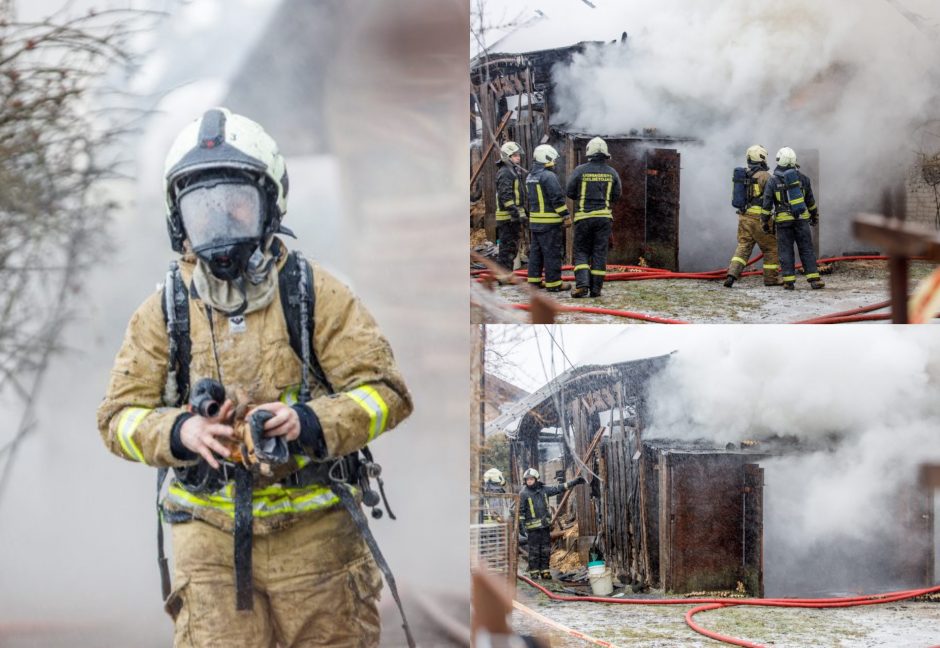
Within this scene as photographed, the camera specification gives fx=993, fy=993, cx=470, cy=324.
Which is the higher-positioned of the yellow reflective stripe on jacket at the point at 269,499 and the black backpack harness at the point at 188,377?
the black backpack harness at the point at 188,377

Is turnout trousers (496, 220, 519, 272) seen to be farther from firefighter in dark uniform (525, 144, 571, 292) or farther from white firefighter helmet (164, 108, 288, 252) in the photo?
white firefighter helmet (164, 108, 288, 252)

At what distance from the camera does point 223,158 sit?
125 inches

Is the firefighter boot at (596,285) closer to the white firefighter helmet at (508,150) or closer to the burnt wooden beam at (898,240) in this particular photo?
the white firefighter helmet at (508,150)

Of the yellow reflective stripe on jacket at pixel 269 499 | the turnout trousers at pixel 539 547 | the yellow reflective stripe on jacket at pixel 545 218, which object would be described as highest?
the yellow reflective stripe on jacket at pixel 545 218

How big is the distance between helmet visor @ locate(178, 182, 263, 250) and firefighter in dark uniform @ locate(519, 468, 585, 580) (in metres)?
1.67

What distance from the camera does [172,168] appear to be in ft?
10.6

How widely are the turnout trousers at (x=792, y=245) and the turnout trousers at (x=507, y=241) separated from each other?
3.52ft

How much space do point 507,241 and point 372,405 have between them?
1196 mm

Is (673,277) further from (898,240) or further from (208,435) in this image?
(208,435)

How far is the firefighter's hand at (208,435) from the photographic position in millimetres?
3096

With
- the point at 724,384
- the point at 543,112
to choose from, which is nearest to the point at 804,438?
the point at 724,384

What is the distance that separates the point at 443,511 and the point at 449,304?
83cm

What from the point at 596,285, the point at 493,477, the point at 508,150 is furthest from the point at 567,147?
the point at 493,477

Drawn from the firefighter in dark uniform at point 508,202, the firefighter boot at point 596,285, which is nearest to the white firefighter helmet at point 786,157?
the firefighter boot at point 596,285
